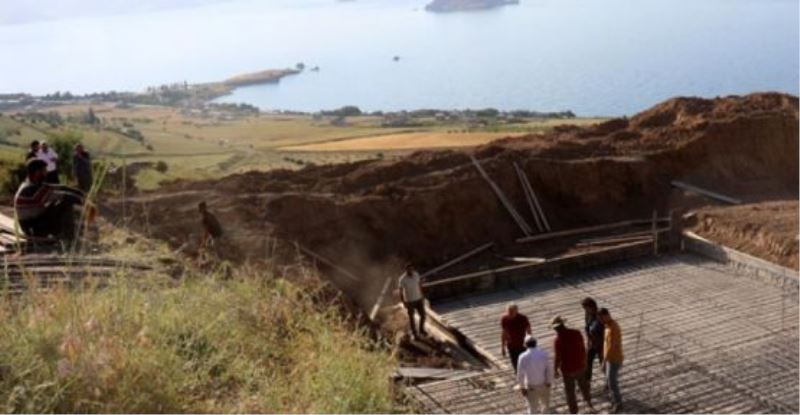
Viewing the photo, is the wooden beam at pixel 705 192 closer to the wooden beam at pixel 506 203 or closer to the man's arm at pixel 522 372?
the wooden beam at pixel 506 203

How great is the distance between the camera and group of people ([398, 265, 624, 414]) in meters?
7.01

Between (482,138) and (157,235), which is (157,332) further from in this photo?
(482,138)

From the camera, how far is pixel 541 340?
33.9 feet

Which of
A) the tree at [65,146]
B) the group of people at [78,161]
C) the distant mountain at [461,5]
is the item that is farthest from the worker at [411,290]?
the distant mountain at [461,5]

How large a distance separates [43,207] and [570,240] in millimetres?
9255

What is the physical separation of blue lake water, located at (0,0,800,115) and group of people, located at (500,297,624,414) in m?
41.4

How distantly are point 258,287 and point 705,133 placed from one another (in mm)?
14156

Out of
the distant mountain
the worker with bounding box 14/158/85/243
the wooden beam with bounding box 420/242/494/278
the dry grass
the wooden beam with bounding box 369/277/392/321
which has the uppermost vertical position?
the distant mountain

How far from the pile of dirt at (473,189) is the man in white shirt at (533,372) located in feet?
21.0

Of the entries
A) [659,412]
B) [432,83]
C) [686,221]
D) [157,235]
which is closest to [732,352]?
[659,412]

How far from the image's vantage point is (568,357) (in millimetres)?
7363

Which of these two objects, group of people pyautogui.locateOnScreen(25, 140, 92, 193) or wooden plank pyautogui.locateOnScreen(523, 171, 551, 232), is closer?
group of people pyautogui.locateOnScreen(25, 140, 92, 193)

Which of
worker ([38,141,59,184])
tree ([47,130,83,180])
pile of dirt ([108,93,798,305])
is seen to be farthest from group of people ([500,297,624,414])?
tree ([47,130,83,180])

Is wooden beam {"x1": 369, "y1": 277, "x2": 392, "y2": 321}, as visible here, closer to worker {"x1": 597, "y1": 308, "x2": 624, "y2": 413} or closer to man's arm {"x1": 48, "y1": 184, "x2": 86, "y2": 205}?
man's arm {"x1": 48, "y1": 184, "x2": 86, "y2": 205}
